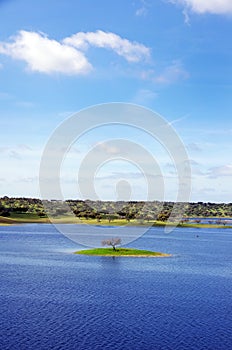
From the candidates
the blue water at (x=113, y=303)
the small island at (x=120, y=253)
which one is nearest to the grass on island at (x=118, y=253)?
the small island at (x=120, y=253)

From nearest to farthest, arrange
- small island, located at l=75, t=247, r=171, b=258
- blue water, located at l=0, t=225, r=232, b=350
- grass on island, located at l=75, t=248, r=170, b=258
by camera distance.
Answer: blue water, located at l=0, t=225, r=232, b=350, small island, located at l=75, t=247, r=171, b=258, grass on island, located at l=75, t=248, r=170, b=258

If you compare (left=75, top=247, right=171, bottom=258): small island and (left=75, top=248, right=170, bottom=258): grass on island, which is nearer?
(left=75, top=247, right=171, bottom=258): small island

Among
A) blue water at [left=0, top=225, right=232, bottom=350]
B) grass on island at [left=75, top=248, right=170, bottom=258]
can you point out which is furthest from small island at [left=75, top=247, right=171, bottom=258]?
blue water at [left=0, top=225, right=232, bottom=350]

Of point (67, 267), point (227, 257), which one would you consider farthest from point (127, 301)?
point (227, 257)

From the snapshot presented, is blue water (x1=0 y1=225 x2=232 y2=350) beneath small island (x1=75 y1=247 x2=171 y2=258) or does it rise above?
beneath

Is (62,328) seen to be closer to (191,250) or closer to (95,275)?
(95,275)

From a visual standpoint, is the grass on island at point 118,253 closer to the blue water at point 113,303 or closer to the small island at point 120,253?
the small island at point 120,253

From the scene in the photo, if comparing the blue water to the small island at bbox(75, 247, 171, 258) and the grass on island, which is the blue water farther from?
the grass on island

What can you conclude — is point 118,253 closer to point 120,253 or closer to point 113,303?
point 120,253
